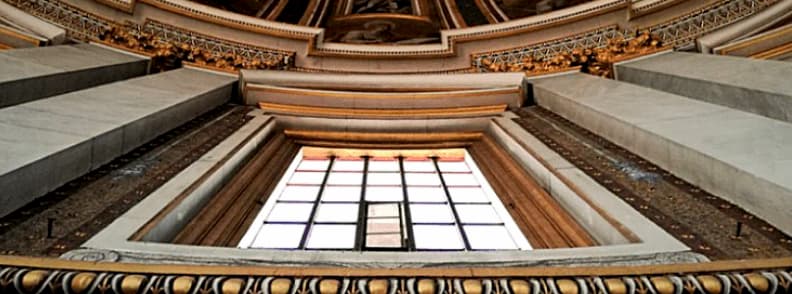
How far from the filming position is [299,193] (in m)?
5.02

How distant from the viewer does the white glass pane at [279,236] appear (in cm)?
Answer: 371

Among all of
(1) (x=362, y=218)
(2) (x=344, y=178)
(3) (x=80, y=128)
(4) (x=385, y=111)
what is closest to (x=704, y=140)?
(1) (x=362, y=218)

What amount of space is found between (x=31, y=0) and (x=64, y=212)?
6.14 metres

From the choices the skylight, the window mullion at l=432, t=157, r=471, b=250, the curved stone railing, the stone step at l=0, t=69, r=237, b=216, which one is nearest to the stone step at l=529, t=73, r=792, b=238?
the curved stone railing

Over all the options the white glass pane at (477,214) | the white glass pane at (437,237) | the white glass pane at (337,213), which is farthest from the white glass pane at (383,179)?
the white glass pane at (437,237)

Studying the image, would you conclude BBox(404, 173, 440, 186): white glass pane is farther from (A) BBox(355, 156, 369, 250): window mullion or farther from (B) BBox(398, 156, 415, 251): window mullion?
(A) BBox(355, 156, 369, 250): window mullion

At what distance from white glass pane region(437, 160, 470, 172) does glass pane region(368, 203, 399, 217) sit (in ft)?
5.39

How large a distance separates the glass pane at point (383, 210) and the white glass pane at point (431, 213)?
0.13m

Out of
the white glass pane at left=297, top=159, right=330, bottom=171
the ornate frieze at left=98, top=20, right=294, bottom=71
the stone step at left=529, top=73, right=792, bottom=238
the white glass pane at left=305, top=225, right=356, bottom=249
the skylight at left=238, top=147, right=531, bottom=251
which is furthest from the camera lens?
the ornate frieze at left=98, top=20, right=294, bottom=71

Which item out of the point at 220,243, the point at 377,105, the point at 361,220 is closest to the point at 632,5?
the point at 377,105

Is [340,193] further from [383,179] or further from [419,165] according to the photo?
[419,165]

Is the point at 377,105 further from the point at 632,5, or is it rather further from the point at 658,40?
the point at 632,5

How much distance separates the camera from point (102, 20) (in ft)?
27.4

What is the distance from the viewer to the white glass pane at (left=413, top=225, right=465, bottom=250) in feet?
12.2
